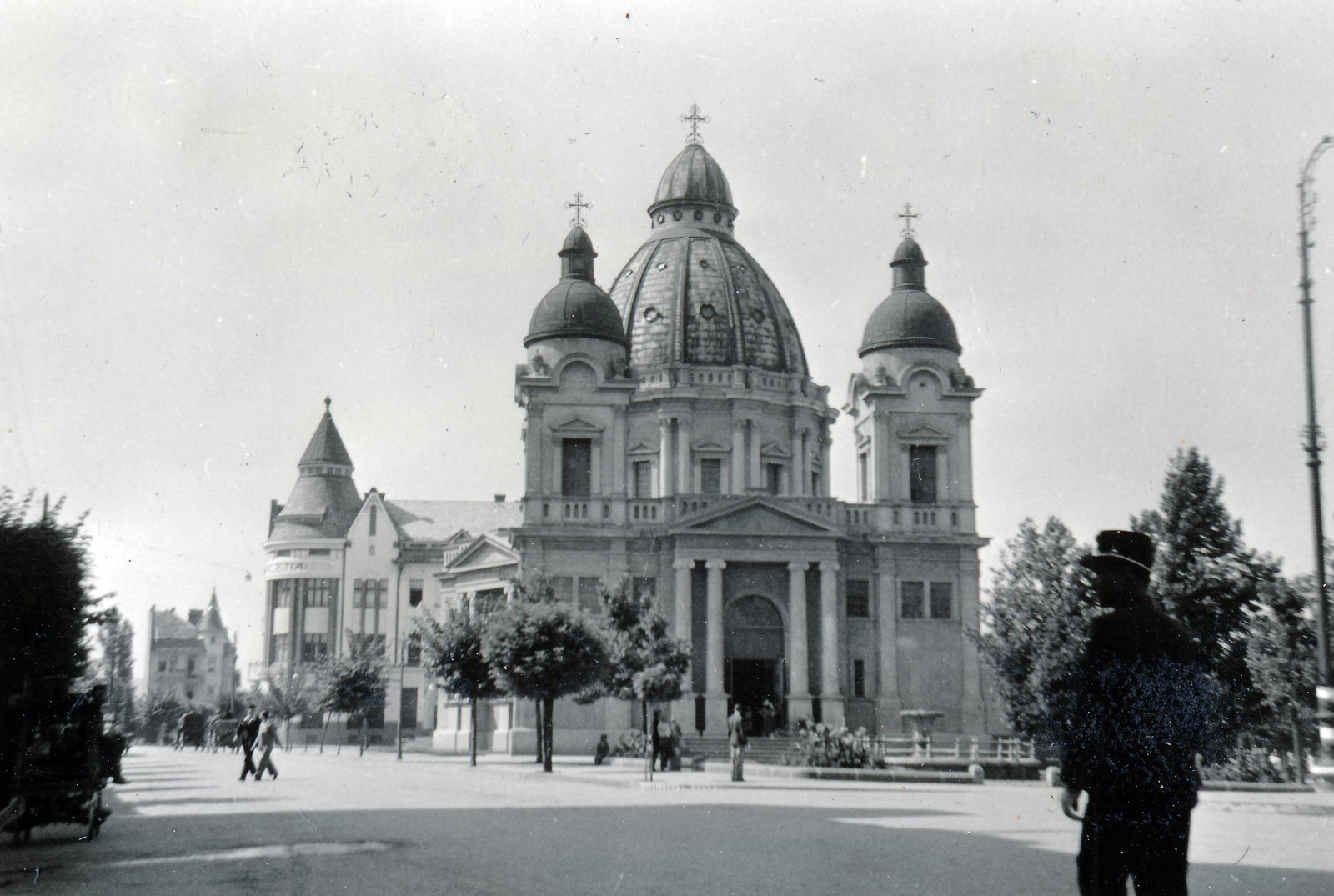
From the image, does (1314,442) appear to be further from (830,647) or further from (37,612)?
(830,647)

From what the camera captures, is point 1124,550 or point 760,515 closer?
point 1124,550

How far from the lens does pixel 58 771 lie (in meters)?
17.7

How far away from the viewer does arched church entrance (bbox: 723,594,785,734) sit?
5716 cm

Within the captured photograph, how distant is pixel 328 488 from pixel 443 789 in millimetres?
75404

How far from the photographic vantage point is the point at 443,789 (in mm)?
28453

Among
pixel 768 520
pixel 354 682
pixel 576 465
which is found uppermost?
pixel 576 465

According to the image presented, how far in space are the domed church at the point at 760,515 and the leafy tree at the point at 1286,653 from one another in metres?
19.4

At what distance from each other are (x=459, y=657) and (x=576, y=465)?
513 inches

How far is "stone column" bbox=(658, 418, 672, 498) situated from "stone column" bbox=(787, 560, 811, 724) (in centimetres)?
847

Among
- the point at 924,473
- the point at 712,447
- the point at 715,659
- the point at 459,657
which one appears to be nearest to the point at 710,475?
the point at 712,447

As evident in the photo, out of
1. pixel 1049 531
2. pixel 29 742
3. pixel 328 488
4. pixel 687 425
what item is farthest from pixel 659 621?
pixel 328 488

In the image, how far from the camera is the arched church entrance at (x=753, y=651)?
188 feet

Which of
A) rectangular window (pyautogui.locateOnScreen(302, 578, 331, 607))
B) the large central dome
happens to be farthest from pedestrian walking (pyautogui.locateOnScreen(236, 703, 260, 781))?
rectangular window (pyautogui.locateOnScreen(302, 578, 331, 607))

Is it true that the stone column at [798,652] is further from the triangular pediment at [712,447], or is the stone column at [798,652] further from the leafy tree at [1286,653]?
the leafy tree at [1286,653]
